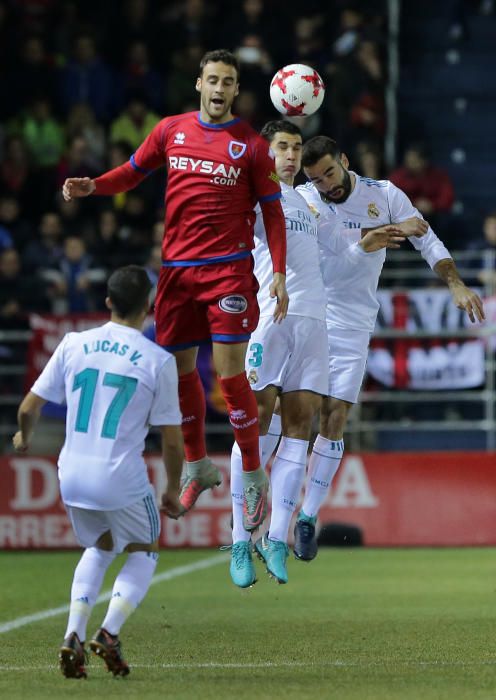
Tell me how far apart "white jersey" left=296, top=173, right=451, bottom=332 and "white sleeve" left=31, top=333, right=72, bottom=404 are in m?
3.25

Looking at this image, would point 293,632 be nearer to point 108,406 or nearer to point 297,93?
point 108,406

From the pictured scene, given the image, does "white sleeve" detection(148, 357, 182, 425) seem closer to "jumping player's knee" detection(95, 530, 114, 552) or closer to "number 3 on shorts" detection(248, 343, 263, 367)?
"jumping player's knee" detection(95, 530, 114, 552)

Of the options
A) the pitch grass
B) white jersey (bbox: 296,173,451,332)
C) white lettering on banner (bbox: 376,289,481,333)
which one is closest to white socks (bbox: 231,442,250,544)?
the pitch grass

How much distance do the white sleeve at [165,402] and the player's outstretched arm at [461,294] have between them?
8.26 feet

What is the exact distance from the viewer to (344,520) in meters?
17.3

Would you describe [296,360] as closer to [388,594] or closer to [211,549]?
[388,594]

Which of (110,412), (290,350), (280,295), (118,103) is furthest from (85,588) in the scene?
(118,103)

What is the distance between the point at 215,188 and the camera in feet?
31.0

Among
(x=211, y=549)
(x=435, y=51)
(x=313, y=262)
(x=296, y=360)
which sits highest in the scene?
(x=435, y=51)

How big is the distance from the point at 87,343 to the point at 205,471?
2491 millimetres

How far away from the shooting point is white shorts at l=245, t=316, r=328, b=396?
33.6 feet

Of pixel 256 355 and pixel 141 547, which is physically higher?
pixel 256 355

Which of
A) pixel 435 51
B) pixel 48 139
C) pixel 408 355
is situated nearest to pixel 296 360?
pixel 408 355

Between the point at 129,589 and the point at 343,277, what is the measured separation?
364 cm
